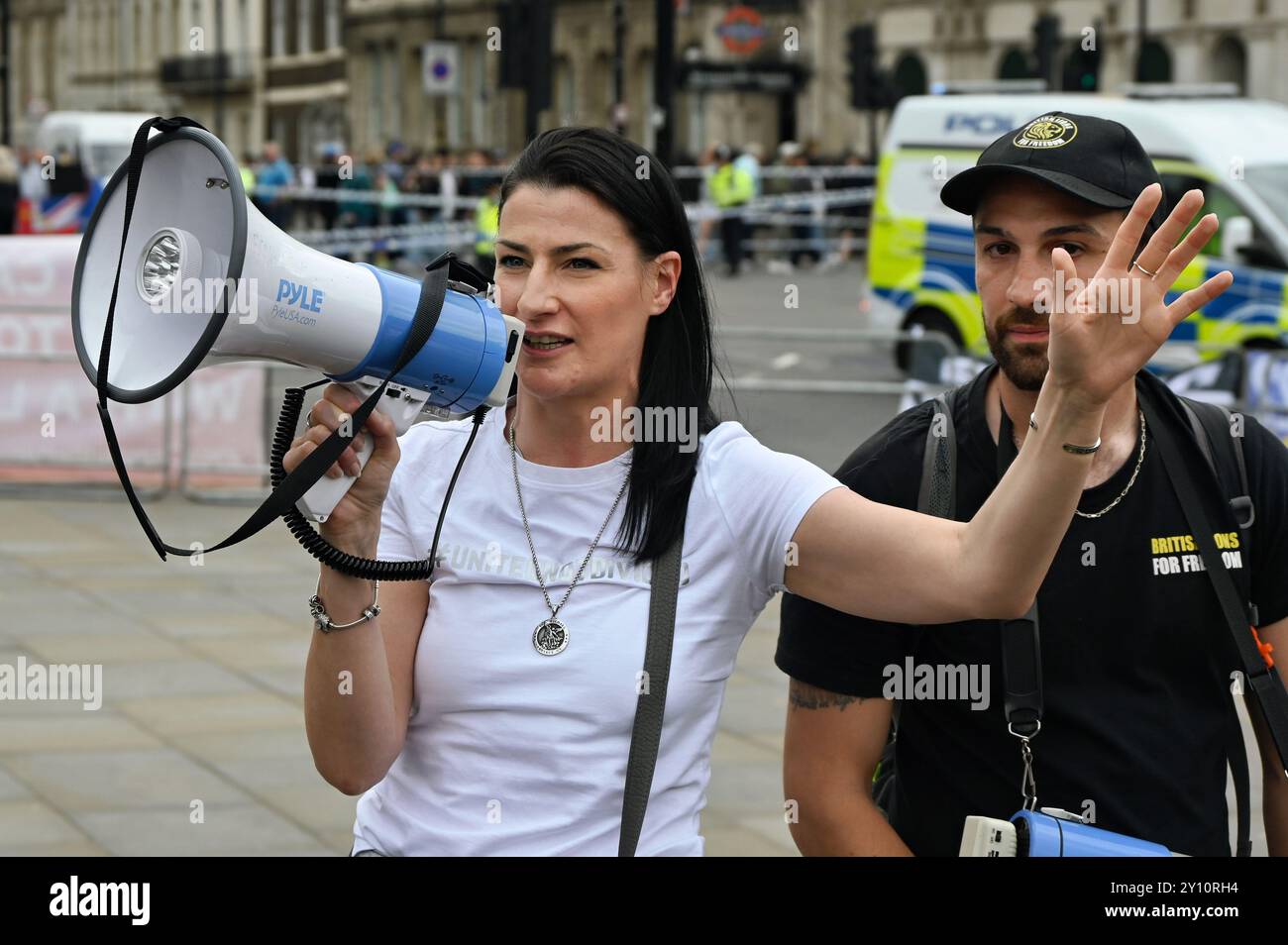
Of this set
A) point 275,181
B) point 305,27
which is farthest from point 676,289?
point 305,27

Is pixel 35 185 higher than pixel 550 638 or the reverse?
higher

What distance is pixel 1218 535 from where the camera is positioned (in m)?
2.98

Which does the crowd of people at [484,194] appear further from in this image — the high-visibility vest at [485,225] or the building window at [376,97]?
the building window at [376,97]

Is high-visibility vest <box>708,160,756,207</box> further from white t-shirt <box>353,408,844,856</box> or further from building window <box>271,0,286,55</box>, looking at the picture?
building window <box>271,0,286,55</box>

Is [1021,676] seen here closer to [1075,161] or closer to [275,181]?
[1075,161]

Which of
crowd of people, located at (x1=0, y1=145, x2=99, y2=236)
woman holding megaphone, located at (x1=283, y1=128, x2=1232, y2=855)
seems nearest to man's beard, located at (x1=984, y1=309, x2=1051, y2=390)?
woman holding megaphone, located at (x1=283, y1=128, x2=1232, y2=855)

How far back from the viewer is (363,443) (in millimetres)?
2588

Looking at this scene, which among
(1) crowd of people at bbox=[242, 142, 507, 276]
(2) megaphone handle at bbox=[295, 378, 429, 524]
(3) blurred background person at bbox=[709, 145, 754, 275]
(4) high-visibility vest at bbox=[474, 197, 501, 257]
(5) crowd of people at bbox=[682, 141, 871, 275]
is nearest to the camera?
(2) megaphone handle at bbox=[295, 378, 429, 524]

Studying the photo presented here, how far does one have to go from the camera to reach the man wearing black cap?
2.92m

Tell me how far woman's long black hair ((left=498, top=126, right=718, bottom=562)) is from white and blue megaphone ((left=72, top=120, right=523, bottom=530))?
0.86 feet

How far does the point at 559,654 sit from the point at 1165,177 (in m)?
11.9

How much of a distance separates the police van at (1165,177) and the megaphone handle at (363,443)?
11.3 meters
